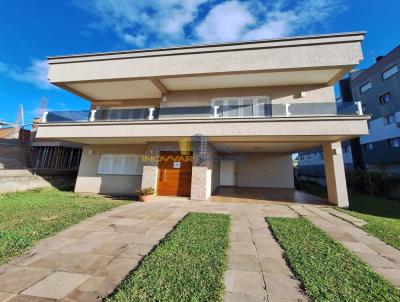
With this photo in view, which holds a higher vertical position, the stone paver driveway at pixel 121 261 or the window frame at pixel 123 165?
the window frame at pixel 123 165

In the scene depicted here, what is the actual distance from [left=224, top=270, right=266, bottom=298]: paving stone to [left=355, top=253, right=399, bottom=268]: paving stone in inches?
87.3

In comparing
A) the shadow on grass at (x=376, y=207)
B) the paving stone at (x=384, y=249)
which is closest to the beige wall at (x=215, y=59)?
the shadow on grass at (x=376, y=207)

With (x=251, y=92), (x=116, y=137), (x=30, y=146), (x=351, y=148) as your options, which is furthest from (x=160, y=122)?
(x=351, y=148)

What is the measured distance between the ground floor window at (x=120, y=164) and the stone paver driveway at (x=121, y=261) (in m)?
5.75

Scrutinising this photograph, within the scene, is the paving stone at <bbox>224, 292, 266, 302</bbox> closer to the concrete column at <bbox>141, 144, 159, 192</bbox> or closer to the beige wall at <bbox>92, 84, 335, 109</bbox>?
the concrete column at <bbox>141, 144, 159, 192</bbox>

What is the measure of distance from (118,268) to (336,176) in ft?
31.1

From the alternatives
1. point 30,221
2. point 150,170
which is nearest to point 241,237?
point 30,221

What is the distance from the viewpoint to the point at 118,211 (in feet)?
22.5

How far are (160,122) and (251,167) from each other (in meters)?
9.65

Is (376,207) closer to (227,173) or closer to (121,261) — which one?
(227,173)

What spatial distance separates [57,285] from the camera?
2.54m

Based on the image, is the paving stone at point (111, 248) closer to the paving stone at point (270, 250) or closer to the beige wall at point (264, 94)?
the paving stone at point (270, 250)

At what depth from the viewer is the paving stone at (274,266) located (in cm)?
301

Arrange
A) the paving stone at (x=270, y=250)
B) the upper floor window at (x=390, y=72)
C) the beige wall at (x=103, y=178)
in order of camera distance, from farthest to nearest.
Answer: the upper floor window at (x=390, y=72) → the beige wall at (x=103, y=178) → the paving stone at (x=270, y=250)
